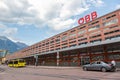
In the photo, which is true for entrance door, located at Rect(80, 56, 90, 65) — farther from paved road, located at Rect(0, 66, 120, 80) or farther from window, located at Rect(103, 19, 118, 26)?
window, located at Rect(103, 19, 118, 26)

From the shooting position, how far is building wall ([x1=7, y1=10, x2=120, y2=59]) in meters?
85.9

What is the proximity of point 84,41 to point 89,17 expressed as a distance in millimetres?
22964

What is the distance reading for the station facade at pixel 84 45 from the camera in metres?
39.8

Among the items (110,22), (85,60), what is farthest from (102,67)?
(110,22)

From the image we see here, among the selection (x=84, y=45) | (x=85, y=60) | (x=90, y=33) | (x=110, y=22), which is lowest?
(x=85, y=60)

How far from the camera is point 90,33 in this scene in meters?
101

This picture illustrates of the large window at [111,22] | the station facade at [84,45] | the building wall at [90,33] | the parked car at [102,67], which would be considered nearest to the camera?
the parked car at [102,67]

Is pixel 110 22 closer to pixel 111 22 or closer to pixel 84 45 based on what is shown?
pixel 111 22

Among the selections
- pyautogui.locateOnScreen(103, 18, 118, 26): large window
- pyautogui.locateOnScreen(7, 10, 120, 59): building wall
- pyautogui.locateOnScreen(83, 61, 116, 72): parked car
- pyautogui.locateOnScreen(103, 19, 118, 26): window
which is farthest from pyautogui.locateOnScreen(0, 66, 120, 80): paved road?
pyautogui.locateOnScreen(103, 19, 118, 26): window

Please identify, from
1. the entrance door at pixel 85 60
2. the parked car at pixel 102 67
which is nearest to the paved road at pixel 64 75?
the parked car at pixel 102 67

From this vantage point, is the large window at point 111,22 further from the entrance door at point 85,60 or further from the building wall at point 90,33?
the entrance door at point 85,60

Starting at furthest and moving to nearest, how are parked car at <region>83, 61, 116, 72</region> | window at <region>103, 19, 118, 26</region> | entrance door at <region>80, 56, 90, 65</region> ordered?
window at <region>103, 19, 118, 26</region>
entrance door at <region>80, 56, 90, 65</region>
parked car at <region>83, 61, 116, 72</region>

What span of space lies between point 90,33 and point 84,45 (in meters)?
62.3

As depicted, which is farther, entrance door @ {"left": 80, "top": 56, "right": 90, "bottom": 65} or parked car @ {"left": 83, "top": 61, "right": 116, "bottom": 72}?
entrance door @ {"left": 80, "top": 56, "right": 90, "bottom": 65}
